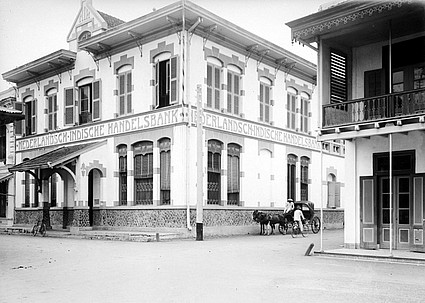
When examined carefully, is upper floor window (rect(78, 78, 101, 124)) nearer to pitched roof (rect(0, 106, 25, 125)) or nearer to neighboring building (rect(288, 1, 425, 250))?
pitched roof (rect(0, 106, 25, 125))

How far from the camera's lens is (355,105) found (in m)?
14.4

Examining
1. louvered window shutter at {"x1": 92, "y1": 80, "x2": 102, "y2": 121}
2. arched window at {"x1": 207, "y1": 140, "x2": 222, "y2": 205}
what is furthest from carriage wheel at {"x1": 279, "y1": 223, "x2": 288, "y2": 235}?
louvered window shutter at {"x1": 92, "y1": 80, "x2": 102, "y2": 121}

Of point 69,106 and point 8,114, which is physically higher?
point 69,106

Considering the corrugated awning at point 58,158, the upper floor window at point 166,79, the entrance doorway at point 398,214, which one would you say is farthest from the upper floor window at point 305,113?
the entrance doorway at point 398,214

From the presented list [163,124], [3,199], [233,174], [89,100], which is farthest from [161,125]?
[3,199]

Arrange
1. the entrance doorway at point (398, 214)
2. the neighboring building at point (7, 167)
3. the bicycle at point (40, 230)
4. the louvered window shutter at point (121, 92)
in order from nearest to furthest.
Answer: the entrance doorway at point (398, 214), the bicycle at point (40, 230), the louvered window shutter at point (121, 92), the neighboring building at point (7, 167)

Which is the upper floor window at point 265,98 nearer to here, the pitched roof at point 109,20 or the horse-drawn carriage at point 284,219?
the horse-drawn carriage at point 284,219

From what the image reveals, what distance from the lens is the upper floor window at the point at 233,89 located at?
22.7m

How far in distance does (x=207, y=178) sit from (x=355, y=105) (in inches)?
337

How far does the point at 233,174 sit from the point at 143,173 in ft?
13.1

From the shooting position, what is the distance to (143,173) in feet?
71.0

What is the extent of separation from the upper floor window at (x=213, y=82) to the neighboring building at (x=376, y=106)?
7228mm

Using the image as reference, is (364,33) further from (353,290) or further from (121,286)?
(121,286)

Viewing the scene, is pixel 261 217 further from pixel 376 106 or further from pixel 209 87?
pixel 376 106
